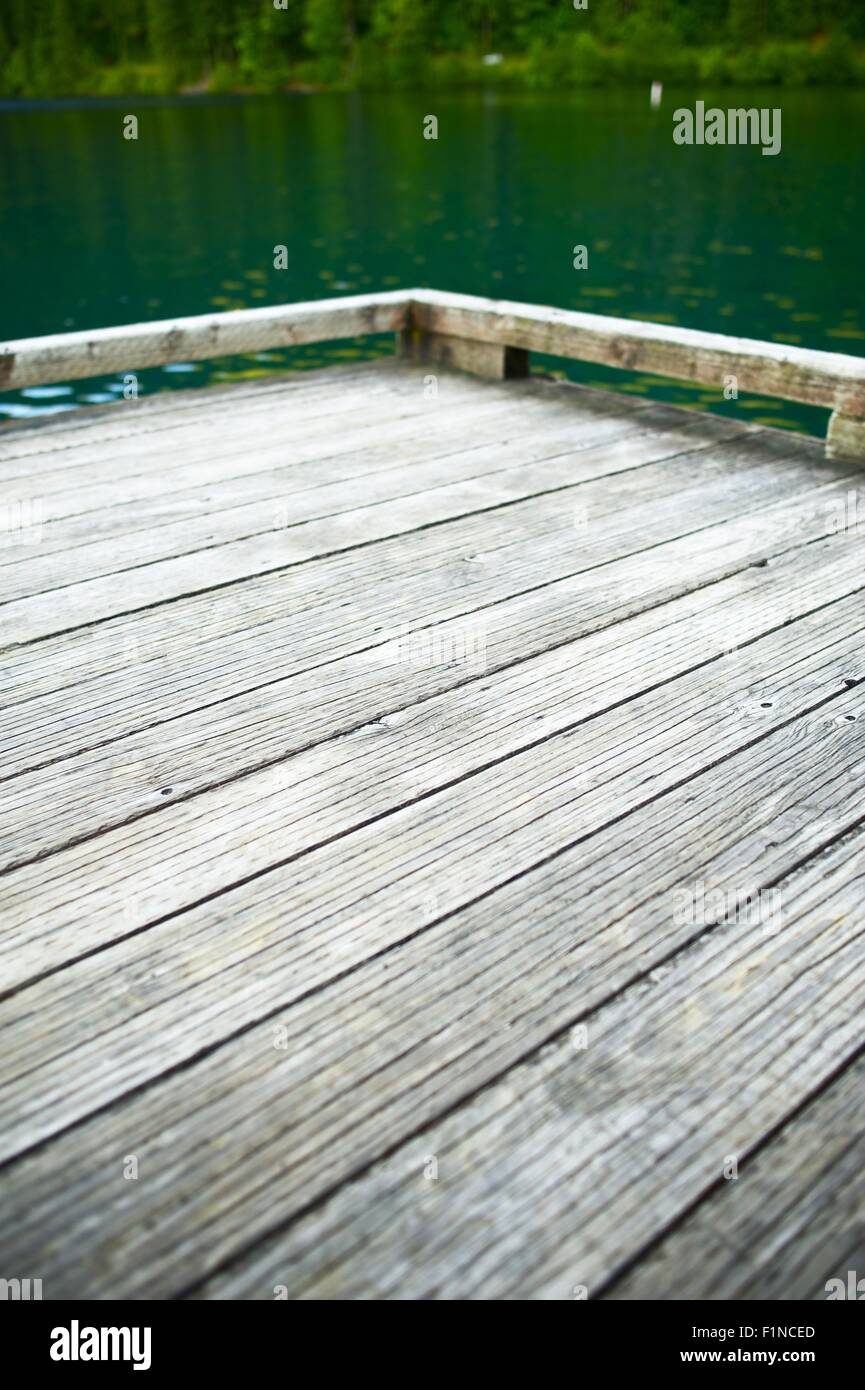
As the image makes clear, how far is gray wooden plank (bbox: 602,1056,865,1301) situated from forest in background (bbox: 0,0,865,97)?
204 ft

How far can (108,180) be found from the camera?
107ft

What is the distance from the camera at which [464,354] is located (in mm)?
5230

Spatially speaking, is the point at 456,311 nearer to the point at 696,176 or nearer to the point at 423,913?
the point at 423,913

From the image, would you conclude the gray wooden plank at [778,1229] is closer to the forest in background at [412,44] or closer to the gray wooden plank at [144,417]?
the gray wooden plank at [144,417]

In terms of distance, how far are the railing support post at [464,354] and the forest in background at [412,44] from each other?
57.8 meters

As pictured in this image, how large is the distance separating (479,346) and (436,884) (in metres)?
3.65

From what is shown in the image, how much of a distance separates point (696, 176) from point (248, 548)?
3087cm

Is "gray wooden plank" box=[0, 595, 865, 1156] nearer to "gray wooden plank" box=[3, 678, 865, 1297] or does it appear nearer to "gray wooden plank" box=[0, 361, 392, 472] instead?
"gray wooden plank" box=[3, 678, 865, 1297]

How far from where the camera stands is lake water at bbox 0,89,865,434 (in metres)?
16.7

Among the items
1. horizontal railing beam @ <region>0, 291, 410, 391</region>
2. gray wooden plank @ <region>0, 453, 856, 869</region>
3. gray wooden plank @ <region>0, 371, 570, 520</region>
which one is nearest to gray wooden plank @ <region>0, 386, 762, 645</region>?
gray wooden plank @ <region>0, 371, 570, 520</region>

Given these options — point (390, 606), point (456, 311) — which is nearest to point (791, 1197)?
point (390, 606)

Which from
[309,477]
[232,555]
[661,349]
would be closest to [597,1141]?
[232,555]

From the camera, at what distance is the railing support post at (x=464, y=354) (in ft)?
16.7
